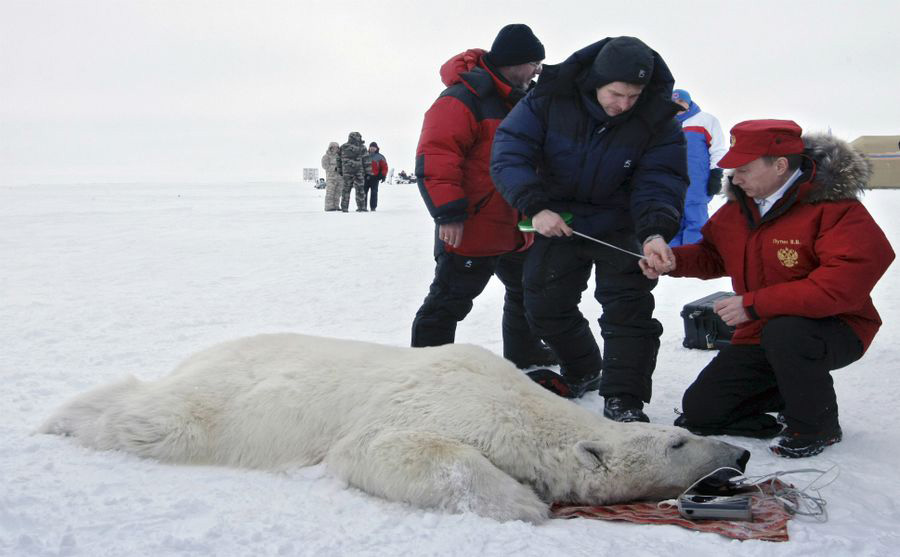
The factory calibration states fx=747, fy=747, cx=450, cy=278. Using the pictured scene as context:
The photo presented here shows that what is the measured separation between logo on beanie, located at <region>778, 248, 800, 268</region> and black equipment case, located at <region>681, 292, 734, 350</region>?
2.11m

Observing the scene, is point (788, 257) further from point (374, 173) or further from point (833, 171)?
point (374, 173)

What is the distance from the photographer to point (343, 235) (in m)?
15.1

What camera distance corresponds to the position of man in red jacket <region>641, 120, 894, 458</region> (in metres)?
3.67

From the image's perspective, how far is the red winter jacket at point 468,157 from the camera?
484cm

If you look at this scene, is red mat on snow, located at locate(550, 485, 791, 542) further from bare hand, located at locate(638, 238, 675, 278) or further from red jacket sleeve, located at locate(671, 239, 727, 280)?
red jacket sleeve, located at locate(671, 239, 727, 280)

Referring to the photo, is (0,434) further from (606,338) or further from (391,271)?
(391,271)

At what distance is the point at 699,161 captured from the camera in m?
7.97

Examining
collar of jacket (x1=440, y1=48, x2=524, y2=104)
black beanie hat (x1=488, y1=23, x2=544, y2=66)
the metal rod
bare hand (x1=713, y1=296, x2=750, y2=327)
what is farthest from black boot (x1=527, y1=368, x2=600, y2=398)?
black beanie hat (x1=488, y1=23, x2=544, y2=66)

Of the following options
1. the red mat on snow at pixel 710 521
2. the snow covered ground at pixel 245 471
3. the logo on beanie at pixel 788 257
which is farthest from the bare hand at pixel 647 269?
the red mat on snow at pixel 710 521

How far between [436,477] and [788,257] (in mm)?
2252

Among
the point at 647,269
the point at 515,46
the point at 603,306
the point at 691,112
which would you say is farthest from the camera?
the point at 691,112

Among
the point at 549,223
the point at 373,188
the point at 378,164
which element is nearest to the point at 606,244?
the point at 549,223

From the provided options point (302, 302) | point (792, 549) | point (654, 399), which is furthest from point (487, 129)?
point (302, 302)

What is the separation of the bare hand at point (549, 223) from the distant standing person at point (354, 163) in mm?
18618
